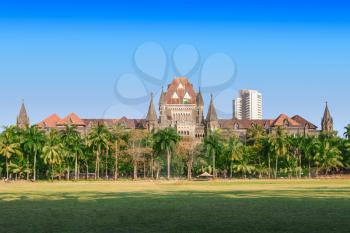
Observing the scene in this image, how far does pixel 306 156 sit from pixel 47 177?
59.2 metres

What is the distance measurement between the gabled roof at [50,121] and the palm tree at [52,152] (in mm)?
71083

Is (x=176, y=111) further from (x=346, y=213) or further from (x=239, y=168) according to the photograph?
(x=346, y=213)

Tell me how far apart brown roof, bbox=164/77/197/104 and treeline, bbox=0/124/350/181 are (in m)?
56.8

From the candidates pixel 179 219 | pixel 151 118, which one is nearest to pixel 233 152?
pixel 151 118

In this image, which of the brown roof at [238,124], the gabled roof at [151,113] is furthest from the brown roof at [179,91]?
the brown roof at [238,124]

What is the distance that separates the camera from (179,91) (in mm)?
182750

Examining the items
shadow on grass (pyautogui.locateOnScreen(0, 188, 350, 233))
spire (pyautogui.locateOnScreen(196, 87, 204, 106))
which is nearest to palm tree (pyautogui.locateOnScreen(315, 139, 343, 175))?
spire (pyautogui.locateOnScreen(196, 87, 204, 106))

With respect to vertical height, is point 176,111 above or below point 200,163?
above

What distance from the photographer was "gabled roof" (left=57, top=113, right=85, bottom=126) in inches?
6895

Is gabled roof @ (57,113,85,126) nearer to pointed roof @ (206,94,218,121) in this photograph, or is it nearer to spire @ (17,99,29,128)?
spire @ (17,99,29,128)

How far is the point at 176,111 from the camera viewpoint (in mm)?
178500

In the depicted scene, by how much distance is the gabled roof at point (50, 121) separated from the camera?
17491 cm

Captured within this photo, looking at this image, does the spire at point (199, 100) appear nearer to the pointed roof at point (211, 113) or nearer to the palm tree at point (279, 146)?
the pointed roof at point (211, 113)

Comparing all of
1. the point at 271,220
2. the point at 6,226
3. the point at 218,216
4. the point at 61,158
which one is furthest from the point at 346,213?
the point at 61,158
